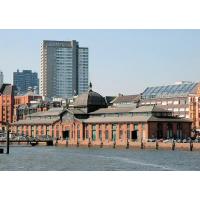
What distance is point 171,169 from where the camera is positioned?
69.8 meters

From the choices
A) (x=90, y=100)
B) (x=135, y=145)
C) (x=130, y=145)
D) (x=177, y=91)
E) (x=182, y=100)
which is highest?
(x=177, y=91)

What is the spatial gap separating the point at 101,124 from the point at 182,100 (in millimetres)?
38739

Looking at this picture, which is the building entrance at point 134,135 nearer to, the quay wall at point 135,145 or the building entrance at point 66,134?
the quay wall at point 135,145

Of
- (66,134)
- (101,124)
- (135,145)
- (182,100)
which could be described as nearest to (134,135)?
(135,145)

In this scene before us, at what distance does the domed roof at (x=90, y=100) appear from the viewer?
167 metres

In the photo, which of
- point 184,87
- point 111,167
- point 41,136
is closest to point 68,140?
point 41,136

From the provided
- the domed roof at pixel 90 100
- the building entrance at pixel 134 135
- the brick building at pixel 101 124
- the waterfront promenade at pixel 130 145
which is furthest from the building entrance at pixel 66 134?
the building entrance at pixel 134 135

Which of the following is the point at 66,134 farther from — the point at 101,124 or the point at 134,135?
the point at 134,135

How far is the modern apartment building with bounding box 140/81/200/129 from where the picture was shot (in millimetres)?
165125

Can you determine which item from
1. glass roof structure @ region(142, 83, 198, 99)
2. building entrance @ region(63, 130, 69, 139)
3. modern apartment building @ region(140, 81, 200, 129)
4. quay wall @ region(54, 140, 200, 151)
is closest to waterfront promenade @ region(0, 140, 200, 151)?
quay wall @ region(54, 140, 200, 151)

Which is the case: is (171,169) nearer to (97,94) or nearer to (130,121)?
(130,121)

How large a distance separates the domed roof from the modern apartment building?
911 inches

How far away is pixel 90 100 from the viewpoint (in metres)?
168

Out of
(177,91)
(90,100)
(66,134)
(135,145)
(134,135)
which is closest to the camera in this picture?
(135,145)
